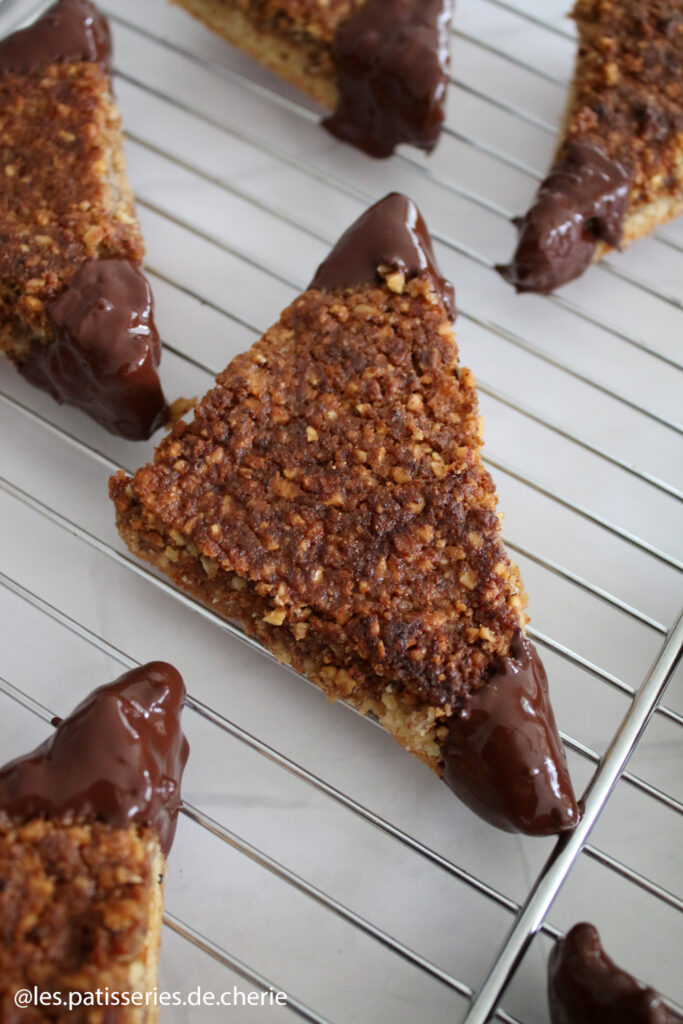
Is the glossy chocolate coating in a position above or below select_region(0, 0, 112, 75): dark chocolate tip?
below

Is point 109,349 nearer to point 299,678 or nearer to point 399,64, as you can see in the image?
point 299,678

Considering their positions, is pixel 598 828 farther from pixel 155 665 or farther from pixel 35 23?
pixel 35 23

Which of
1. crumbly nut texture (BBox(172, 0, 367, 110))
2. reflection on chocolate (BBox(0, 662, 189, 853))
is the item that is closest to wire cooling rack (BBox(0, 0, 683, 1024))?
crumbly nut texture (BBox(172, 0, 367, 110))

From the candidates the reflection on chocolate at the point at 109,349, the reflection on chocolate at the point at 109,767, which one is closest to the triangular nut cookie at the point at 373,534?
the reflection on chocolate at the point at 109,349

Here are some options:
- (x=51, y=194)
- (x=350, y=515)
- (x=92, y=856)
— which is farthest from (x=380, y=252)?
(x=92, y=856)

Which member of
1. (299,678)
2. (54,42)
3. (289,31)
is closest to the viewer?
(299,678)

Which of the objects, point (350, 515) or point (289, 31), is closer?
point (350, 515)

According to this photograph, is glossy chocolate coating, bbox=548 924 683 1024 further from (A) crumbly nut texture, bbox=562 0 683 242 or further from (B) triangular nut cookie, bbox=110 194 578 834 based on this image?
(A) crumbly nut texture, bbox=562 0 683 242
